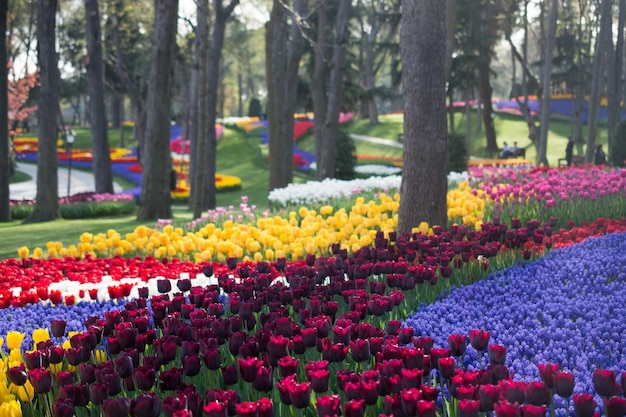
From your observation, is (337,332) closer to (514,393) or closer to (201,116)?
(514,393)

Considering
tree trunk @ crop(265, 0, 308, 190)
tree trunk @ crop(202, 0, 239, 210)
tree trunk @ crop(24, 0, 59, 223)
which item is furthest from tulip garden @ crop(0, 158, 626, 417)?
tree trunk @ crop(202, 0, 239, 210)

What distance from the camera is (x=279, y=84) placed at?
17109 mm

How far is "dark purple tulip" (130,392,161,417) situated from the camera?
7.83ft

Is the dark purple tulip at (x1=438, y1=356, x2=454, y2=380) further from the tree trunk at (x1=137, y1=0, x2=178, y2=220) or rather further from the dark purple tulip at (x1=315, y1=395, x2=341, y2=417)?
the tree trunk at (x1=137, y1=0, x2=178, y2=220)

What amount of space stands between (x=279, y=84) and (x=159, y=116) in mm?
3554

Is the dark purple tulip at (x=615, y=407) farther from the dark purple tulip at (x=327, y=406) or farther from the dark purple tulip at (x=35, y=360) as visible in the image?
the dark purple tulip at (x=35, y=360)

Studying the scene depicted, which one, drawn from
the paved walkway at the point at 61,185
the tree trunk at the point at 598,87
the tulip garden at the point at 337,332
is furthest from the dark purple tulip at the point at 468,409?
the paved walkway at the point at 61,185

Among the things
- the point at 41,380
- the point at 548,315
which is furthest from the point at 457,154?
the point at 41,380

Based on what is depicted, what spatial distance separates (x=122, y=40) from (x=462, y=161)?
17354 mm

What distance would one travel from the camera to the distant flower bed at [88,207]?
19156 millimetres

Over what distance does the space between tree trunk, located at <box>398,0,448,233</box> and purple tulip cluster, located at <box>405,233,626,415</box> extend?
7.98 ft

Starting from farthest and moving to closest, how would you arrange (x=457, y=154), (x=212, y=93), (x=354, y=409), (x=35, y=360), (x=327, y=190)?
(x=457, y=154) → (x=212, y=93) → (x=327, y=190) → (x=35, y=360) → (x=354, y=409)

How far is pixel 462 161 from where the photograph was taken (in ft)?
74.4

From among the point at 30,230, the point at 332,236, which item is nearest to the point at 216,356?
the point at 332,236
